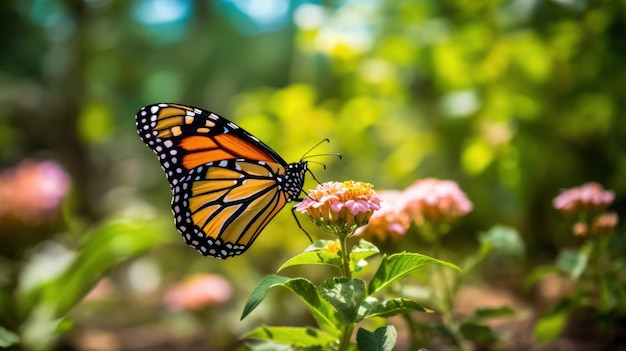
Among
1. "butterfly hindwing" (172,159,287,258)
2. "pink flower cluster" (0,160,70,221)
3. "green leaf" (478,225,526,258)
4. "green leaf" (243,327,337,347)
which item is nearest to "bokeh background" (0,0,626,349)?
"pink flower cluster" (0,160,70,221)

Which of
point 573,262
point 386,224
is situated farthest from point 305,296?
point 573,262

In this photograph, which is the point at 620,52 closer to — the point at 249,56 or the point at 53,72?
the point at 249,56

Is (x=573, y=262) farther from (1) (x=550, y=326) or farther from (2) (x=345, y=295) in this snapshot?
(2) (x=345, y=295)

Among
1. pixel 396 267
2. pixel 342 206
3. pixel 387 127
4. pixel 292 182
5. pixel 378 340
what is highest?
pixel 387 127

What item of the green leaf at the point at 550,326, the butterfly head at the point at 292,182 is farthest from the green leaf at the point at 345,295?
the green leaf at the point at 550,326

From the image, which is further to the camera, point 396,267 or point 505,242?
point 505,242

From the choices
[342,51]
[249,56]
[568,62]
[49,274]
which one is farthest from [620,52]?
[249,56]

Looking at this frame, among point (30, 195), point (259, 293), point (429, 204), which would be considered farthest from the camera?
point (30, 195)

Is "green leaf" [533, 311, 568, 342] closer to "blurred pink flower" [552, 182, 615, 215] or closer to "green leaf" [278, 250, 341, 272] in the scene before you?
"blurred pink flower" [552, 182, 615, 215]
